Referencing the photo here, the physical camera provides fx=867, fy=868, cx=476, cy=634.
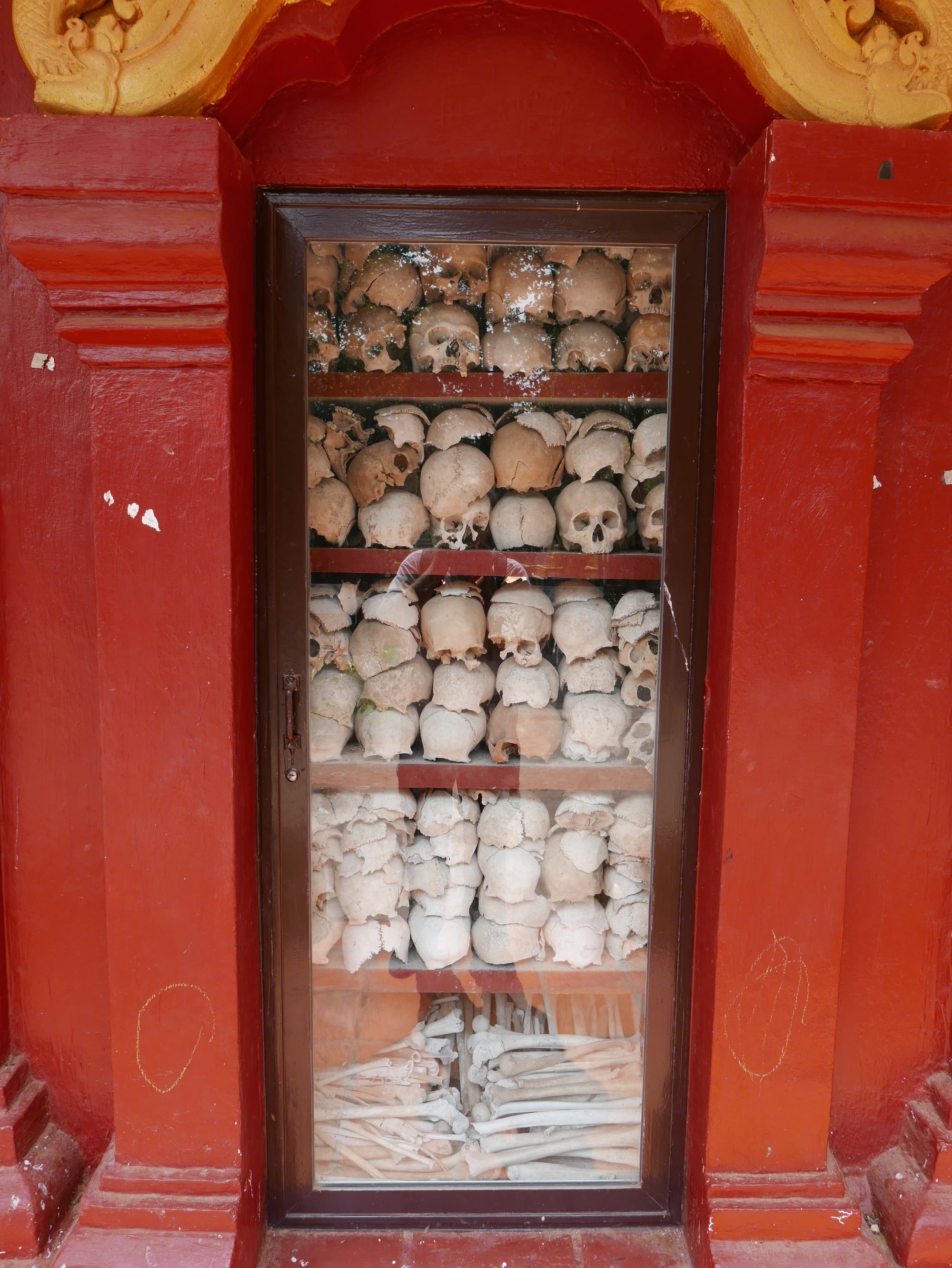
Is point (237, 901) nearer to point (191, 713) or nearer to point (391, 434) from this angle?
point (191, 713)

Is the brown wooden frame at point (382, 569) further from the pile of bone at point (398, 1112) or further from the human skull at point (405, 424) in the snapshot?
the human skull at point (405, 424)

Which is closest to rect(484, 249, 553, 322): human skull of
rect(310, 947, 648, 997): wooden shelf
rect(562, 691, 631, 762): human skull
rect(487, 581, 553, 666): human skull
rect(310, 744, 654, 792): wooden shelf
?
rect(487, 581, 553, 666): human skull

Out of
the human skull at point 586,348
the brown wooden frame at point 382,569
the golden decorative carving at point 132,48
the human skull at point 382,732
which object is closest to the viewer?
the golden decorative carving at point 132,48

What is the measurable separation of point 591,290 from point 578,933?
1.64 m

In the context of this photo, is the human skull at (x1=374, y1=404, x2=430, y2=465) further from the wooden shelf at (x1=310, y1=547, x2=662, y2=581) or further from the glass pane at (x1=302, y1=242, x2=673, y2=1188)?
the wooden shelf at (x1=310, y1=547, x2=662, y2=581)

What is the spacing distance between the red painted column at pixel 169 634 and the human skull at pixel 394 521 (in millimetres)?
315

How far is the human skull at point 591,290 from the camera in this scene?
6.81 feet

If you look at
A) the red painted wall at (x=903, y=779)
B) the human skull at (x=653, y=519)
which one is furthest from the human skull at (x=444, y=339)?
the red painted wall at (x=903, y=779)

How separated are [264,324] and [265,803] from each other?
3.65 feet

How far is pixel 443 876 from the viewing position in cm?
233

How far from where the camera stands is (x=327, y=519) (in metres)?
2.13

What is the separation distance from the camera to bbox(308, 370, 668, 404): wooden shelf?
206 cm

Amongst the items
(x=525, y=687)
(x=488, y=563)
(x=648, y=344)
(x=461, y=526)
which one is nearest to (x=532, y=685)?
(x=525, y=687)

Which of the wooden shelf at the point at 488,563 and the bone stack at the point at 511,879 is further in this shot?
the bone stack at the point at 511,879
